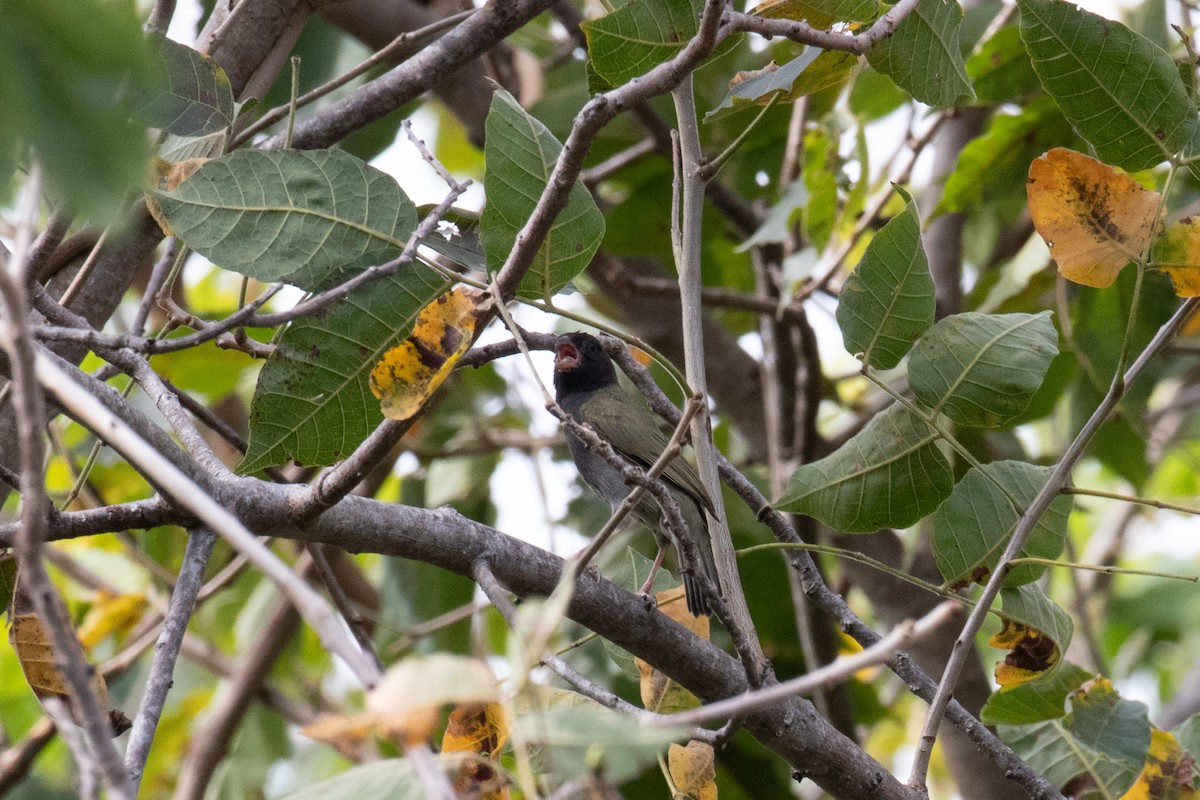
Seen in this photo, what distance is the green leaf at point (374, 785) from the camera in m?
1.17

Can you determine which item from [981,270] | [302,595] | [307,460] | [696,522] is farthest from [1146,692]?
[302,595]

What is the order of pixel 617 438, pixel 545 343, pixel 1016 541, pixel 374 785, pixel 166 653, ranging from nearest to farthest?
pixel 374 785 < pixel 166 653 < pixel 1016 541 < pixel 545 343 < pixel 617 438

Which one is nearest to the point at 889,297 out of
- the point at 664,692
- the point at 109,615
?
the point at 664,692

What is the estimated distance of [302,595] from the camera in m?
0.92

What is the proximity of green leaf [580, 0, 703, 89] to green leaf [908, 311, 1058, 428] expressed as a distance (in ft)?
2.16

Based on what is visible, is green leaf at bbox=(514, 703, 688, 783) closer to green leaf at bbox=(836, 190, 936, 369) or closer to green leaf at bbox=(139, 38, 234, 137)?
green leaf at bbox=(836, 190, 936, 369)

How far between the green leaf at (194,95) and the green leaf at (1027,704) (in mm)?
1741

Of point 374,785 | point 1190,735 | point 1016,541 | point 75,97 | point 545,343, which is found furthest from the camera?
point 1190,735

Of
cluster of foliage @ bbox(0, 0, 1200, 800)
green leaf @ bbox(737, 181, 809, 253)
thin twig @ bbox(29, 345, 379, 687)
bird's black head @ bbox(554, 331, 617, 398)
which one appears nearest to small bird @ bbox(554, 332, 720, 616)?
bird's black head @ bbox(554, 331, 617, 398)

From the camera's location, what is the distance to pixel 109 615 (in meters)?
3.96

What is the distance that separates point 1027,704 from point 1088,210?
0.95 m

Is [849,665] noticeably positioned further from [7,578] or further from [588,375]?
[588,375]

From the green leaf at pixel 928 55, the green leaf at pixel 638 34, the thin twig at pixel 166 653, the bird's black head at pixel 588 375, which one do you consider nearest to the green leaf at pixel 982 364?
the green leaf at pixel 928 55

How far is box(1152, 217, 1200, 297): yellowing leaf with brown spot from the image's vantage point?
1741mm
